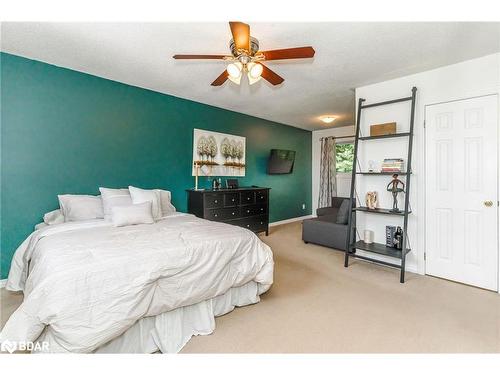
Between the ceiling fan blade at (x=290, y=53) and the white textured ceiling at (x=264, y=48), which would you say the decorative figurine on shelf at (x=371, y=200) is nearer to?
the white textured ceiling at (x=264, y=48)

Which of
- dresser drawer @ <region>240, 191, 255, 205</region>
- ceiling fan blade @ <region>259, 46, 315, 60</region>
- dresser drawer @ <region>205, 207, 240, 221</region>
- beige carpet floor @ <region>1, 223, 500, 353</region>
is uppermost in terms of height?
ceiling fan blade @ <region>259, 46, 315, 60</region>

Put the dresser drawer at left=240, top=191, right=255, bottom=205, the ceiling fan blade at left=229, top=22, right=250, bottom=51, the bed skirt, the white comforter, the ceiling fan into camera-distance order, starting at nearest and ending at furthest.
Answer: the white comforter
the bed skirt
the ceiling fan blade at left=229, top=22, right=250, bottom=51
the ceiling fan
the dresser drawer at left=240, top=191, right=255, bottom=205

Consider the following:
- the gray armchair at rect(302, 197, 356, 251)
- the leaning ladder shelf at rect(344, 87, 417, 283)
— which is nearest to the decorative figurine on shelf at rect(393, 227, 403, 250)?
the leaning ladder shelf at rect(344, 87, 417, 283)

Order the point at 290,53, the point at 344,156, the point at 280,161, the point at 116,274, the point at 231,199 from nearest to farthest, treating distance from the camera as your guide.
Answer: the point at 116,274 < the point at 290,53 < the point at 231,199 < the point at 280,161 < the point at 344,156

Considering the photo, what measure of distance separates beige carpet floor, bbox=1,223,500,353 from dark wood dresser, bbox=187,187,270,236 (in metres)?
1.55

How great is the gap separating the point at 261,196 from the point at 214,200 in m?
1.19

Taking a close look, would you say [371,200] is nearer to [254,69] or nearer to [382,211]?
[382,211]

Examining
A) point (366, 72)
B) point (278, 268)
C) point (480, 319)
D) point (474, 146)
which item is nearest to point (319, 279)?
point (278, 268)

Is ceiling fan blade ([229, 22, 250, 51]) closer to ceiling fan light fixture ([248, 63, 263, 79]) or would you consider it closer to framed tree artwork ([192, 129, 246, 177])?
ceiling fan light fixture ([248, 63, 263, 79])

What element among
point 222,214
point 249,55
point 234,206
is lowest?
point 222,214

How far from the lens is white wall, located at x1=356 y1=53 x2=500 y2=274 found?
2.71m

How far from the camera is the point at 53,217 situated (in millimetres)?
2824

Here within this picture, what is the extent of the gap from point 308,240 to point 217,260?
9.14 feet

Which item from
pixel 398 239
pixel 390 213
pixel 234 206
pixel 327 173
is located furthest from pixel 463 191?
pixel 327 173
